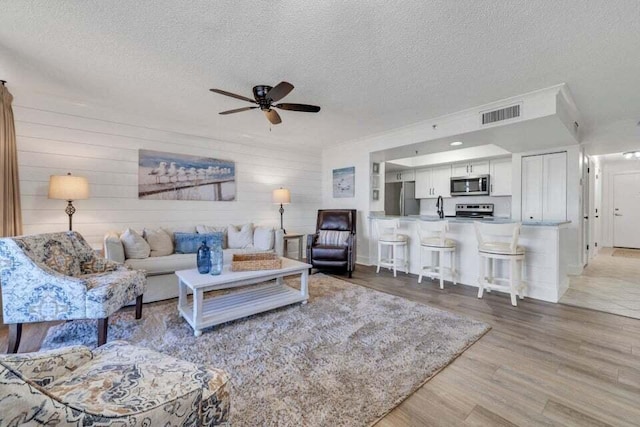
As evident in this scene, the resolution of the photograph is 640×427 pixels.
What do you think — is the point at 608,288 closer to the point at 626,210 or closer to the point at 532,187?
the point at 532,187

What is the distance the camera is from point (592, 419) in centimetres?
141

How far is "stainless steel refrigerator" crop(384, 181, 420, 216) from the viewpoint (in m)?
6.71

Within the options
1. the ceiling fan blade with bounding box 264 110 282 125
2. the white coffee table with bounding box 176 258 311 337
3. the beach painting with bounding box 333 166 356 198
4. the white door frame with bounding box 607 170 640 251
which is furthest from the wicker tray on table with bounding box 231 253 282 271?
the white door frame with bounding box 607 170 640 251

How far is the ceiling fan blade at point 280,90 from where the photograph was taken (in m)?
2.31

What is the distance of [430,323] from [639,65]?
115 inches

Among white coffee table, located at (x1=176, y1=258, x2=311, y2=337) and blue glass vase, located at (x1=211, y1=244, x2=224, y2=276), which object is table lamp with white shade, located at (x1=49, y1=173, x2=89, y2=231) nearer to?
white coffee table, located at (x1=176, y1=258, x2=311, y2=337)

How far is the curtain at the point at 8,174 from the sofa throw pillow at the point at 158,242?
1171mm

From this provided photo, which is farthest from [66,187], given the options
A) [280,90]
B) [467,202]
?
[467,202]

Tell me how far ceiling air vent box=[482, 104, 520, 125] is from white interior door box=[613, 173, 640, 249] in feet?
23.0

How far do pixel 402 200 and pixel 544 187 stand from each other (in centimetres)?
→ 277

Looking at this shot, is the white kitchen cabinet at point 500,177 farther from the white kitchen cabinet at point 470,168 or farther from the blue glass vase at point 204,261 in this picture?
the blue glass vase at point 204,261

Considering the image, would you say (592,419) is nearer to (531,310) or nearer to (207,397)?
(531,310)

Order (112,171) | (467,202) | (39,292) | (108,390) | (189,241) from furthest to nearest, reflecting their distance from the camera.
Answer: (467,202), (189,241), (112,171), (39,292), (108,390)

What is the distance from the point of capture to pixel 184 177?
4211 millimetres
